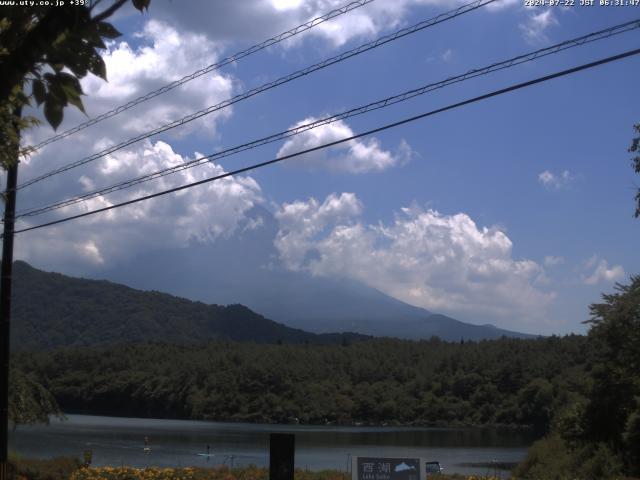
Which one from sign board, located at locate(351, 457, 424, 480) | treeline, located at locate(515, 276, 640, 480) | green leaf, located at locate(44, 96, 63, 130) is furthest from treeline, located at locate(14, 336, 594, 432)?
green leaf, located at locate(44, 96, 63, 130)

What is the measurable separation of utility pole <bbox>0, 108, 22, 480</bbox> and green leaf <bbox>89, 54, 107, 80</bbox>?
521 inches

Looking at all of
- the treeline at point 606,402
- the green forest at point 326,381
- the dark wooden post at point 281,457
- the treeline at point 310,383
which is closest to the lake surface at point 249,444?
the green forest at point 326,381

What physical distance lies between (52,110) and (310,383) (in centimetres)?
11316

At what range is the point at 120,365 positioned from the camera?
115 m

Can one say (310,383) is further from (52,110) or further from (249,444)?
(52,110)

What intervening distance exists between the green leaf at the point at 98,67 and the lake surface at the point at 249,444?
37.3 metres

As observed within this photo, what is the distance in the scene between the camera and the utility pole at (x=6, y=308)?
16453mm

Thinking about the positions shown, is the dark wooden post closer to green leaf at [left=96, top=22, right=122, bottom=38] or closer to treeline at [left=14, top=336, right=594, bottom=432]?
green leaf at [left=96, top=22, right=122, bottom=38]

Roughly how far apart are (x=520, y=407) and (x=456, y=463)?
44.2 m

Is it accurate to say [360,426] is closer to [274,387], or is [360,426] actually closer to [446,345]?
[274,387]

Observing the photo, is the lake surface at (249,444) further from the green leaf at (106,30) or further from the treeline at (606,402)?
the green leaf at (106,30)

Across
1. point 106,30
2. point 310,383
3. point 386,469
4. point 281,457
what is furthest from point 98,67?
point 310,383

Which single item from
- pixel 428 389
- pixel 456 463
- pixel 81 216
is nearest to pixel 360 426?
pixel 428 389

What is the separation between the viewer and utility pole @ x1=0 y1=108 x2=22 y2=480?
16.5 m
